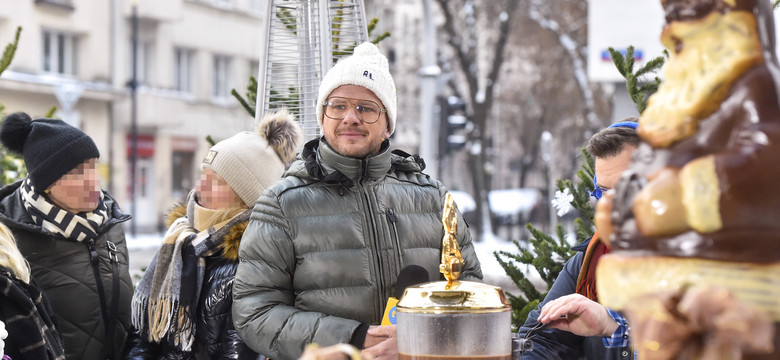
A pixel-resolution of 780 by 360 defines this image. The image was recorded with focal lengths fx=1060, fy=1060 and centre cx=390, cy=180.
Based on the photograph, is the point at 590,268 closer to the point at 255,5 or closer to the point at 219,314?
the point at 219,314

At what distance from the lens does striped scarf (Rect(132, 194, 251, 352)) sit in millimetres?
4180

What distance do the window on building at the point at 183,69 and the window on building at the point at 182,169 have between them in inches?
86.1

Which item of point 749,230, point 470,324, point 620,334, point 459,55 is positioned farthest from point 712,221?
point 459,55

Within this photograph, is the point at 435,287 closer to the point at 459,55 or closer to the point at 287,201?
the point at 287,201

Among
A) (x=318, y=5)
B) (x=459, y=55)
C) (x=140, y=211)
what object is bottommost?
(x=140, y=211)

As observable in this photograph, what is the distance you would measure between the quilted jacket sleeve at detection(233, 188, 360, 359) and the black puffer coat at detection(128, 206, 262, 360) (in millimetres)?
726

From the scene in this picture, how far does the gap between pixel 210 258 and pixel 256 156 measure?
46 cm

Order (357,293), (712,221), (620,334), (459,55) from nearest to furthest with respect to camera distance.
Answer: (712,221) < (620,334) < (357,293) < (459,55)

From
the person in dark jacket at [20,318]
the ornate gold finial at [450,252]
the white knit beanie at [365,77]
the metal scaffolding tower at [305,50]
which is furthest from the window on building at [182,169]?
the ornate gold finial at [450,252]

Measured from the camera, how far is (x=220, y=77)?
36906 mm

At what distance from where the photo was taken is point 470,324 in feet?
7.34

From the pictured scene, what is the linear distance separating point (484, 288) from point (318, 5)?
3054 mm

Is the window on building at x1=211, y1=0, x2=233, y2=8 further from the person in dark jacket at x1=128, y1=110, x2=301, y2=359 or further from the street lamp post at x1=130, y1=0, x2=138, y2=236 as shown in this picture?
the person in dark jacket at x1=128, y1=110, x2=301, y2=359

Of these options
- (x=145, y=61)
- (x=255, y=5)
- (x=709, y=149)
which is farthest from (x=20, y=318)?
(x=255, y=5)
